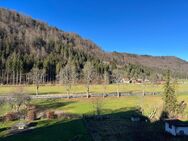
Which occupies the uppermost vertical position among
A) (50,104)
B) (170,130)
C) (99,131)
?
(50,104)

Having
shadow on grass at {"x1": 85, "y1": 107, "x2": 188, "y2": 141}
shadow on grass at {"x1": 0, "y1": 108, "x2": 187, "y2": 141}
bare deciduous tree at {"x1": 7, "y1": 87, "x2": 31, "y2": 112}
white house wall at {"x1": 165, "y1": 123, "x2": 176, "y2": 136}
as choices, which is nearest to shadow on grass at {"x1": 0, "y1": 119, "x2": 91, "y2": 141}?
shadow on grass at {"x1": 0, "y1": 108, "x2": 187, "y2": 141}

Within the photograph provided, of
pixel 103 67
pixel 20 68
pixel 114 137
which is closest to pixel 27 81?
pixel 20 68

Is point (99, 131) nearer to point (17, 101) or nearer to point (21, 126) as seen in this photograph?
point (21, 126)

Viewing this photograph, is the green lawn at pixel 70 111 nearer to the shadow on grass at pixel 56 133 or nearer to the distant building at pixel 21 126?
the shadow on grass at pixel 56 133

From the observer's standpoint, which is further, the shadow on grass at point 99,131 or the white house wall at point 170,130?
the white house wall at point 170,130

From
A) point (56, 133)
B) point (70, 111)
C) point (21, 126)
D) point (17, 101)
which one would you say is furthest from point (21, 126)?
point (17, 101)

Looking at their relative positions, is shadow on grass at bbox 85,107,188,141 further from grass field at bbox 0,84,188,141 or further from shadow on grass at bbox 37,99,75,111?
shadow on grass at bbox 37,99,75,111

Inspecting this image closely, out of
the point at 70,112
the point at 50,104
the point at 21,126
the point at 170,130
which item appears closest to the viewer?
the point at 170,130

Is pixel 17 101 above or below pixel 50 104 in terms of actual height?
above

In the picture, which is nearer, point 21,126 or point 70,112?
point 21,126

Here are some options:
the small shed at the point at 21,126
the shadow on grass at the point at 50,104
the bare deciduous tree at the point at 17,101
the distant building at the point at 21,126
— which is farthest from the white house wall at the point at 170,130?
the bare deciduous tree at the point at 17,101

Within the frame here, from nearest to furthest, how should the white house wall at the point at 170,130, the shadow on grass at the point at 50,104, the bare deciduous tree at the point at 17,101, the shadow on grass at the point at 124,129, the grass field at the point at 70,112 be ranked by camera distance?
the grass field at the point at 70,112 < the shadow on grass at the point at 124,129 < the white house wall at the point at 170,130 < the bare deciduous tree at the point at 17,101 < the shadow on grass at the point at 50,104

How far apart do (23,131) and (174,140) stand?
79.6ft

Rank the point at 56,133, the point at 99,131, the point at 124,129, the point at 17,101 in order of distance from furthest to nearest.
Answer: the point at 17,101
the point at 124,129
the point at 99,131
the point at 56,133
